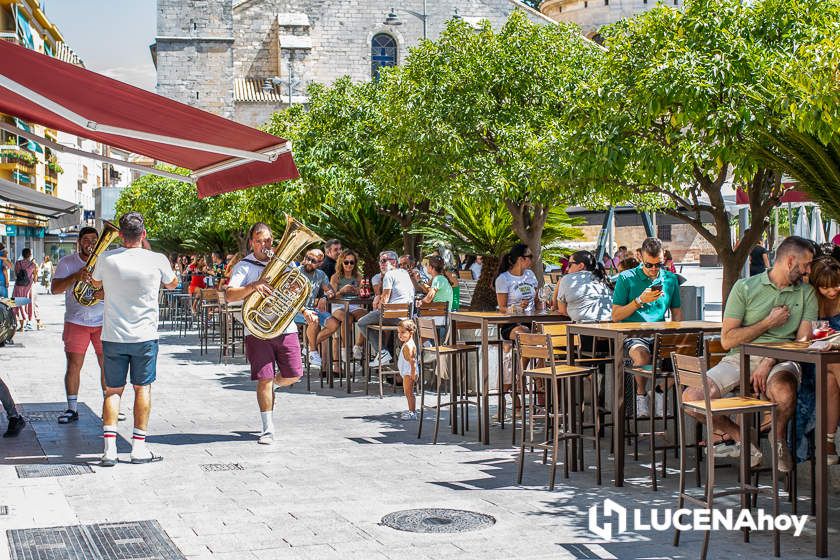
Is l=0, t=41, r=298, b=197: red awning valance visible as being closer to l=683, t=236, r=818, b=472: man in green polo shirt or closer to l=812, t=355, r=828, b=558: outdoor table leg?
l=683, t=236, r=818, b=472: man in green polo shirt

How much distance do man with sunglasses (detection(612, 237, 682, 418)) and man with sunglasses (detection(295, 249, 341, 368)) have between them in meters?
4.94

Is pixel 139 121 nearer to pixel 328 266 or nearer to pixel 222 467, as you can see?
pixel 222 467

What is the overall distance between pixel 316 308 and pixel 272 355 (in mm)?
4836

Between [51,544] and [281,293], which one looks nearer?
[51,544]

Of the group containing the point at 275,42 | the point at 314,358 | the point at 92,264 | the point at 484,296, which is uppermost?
the point at 275,42

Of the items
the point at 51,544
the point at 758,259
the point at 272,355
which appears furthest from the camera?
the point at 758,259

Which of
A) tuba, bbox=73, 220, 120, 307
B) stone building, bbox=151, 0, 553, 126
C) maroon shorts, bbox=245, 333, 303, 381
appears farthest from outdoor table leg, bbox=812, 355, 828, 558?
stone building, bbox=151, 0, 553, 126

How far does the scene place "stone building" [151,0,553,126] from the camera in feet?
→ 162

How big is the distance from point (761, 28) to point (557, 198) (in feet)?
15.2

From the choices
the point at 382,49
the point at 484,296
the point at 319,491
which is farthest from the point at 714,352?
the point at 382,49

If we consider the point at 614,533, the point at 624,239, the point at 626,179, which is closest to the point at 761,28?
the point at 626,179

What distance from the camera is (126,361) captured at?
798cm

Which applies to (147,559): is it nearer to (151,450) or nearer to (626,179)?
(151,450)

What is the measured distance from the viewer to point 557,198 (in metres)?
14.1
